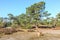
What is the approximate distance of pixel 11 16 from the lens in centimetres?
6094

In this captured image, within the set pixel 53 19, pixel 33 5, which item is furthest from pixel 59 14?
pixel 33 5

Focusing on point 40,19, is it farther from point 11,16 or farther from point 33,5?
point 11,16

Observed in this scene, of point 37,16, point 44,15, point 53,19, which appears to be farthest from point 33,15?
point 53,19

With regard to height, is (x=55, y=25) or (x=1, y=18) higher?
(x=1, y=18)

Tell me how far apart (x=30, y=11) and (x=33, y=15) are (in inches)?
87.6

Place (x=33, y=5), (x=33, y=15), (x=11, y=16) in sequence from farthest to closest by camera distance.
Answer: (x=11, y=16) < (x=33, y=15) < (x=33, y=5)

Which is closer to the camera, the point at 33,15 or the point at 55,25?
the point at 33,15

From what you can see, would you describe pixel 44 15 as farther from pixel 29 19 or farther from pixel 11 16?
pixel 11 16

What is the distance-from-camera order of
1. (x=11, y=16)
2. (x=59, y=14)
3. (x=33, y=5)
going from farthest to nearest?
1. (x=11, y=16)
2. (x=59, y=14)
3. (x=33, y=5)

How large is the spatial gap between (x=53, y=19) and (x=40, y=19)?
979 centimetres

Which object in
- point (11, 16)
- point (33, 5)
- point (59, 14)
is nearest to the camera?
point (33, 5)

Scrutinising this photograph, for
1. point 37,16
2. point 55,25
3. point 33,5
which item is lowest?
point 55,25

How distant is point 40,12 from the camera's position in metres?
42.9

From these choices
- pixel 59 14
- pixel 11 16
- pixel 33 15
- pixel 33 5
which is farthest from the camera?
pixel 11 16
